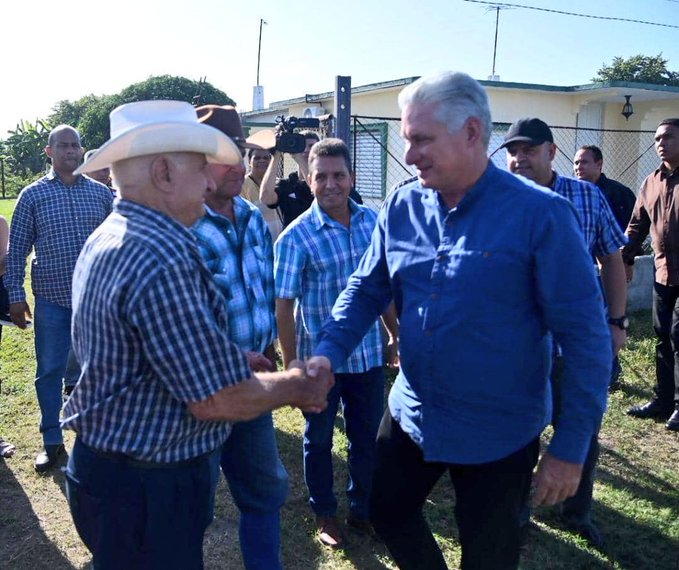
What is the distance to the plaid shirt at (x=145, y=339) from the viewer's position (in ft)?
5.90

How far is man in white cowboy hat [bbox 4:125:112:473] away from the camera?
15.2 ft

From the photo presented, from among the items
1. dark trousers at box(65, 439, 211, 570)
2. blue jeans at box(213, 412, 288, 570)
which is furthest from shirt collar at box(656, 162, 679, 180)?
dark trousers at box(65, 439, 211, 570)

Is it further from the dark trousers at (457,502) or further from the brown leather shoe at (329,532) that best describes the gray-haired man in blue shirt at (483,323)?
the brown leather shoe at (329,532)

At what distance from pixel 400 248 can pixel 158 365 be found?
3.29ft

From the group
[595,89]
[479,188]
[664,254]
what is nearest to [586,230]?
[479,188]

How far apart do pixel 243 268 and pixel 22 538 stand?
215 centimetres

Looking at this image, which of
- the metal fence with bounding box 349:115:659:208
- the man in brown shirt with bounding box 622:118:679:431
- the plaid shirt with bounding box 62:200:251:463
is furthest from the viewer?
the metal fence with bounding box 349:115:659:208

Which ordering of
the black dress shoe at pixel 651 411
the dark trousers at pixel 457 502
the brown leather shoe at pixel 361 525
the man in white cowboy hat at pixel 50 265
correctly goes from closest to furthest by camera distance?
the dark trousers at pixel 457 502
the brown leather shoe at pixel 361 525
the man in white cowboy hat at pixel 50 265
the black dress shoe at pixel 651 411

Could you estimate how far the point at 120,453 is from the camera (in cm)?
198

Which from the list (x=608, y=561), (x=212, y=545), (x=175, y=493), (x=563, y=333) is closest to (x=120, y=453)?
(x=175, y=493)

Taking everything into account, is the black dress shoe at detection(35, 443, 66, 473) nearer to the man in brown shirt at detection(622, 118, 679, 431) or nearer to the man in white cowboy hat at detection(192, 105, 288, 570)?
the man in white cowboy hat at detection(192, 105, 288, 570)

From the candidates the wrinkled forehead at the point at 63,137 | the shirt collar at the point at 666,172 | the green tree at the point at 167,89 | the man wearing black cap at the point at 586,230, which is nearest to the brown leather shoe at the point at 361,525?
the man wearing black cap at the point at 586,230

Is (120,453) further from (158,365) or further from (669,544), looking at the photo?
(669,544)

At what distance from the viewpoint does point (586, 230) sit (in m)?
3.56
